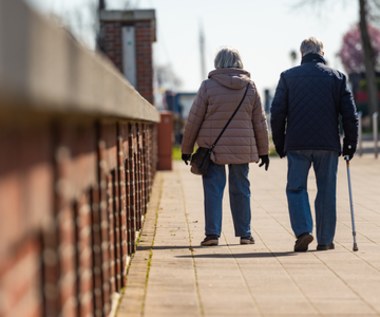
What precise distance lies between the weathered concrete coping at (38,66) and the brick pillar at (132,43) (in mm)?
17400

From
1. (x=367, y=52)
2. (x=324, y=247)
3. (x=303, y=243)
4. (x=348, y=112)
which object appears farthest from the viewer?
(x=367, y=52)

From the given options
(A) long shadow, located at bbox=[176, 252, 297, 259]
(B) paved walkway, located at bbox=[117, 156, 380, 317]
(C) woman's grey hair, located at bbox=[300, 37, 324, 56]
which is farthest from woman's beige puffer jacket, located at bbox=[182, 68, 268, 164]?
(A) long shadow, located at bbox=[176, 252, 297, 259]

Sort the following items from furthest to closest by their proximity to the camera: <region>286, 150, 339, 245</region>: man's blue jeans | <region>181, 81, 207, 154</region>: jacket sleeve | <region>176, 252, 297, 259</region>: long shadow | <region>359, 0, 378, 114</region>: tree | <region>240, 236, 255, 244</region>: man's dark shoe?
<region>359, 0, 378, 114</region>: tree < <region>181, 81, 207, 154</region>: jacket sleeve < <region>240, 236, 255, 244</region>: man's dark shoe < <region>286, 150, 339, 245</region>: man's blue jeans < <region>176, 252, 297, 259</region>: long shadow

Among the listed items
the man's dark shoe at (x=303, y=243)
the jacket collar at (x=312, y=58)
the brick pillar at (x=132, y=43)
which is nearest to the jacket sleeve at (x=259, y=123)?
the jacket collar at (x=312, y=58)

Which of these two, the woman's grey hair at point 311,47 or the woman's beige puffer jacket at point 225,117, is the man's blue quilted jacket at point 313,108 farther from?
the woman's beige puffer jacket at point 225,117

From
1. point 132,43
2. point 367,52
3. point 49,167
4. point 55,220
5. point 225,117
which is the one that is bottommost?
point 55,220

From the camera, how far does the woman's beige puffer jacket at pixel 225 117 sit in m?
9.36

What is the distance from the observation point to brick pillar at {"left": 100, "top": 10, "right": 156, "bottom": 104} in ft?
67.3

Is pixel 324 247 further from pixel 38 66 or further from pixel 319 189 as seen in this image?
pixel 38 66

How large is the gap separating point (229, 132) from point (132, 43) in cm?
1152

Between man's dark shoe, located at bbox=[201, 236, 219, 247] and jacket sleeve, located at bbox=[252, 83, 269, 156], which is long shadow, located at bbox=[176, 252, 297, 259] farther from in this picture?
jacket sleeve, located at bbox=[252, 83, 269, 156]

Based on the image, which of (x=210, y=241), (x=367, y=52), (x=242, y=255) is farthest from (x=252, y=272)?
(x=367, y=52)

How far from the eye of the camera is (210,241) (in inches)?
361

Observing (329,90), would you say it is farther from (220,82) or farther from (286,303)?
(286,303)
